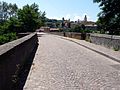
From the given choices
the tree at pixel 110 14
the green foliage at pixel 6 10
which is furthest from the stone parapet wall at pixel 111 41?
the green foliage at pixel 6 10

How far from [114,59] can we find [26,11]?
76.8 meters

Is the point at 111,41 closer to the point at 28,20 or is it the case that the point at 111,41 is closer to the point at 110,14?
the point at 110,14

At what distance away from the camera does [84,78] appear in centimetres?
1127

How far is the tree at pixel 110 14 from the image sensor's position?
191ft

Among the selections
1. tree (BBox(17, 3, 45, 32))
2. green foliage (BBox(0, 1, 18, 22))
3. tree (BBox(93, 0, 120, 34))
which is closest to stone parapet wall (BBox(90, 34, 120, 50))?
tree (BBox(93, 0, 120, 34))

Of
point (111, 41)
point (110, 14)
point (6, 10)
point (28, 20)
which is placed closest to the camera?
point (111, 41)

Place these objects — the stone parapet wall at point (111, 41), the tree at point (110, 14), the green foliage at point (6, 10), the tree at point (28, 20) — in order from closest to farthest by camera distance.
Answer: the stone parapet wall at point (111, 41), the tree at point (110, 14), the tree at point (28, 20), the green foliage at point (6, 10)

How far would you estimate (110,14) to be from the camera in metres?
60.0

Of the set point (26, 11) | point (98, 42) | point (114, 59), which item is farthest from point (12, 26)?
point (114, 59)

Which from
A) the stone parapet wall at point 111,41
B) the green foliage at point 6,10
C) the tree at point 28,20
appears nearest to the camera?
the stone parapet wall at point 111,41

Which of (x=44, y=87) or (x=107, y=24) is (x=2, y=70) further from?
(x=107, y=24)

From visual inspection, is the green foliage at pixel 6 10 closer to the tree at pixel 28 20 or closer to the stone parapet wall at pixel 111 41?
the tree at pixel 28 20

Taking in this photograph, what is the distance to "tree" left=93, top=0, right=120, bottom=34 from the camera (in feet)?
191

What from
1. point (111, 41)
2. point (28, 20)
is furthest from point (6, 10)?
point (111, 41)
